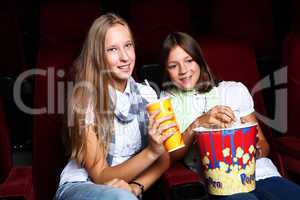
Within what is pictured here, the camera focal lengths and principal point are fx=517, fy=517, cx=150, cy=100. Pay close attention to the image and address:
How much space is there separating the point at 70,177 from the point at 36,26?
60.5 inches

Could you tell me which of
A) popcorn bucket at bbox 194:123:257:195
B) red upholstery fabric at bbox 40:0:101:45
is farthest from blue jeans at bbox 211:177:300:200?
red upholstery fabric at bbox 40:0:101:45

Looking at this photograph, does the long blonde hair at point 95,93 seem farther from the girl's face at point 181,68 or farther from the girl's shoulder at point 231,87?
the girl's shoulder at point 231,87

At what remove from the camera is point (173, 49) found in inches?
46.6

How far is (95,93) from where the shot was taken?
104cm

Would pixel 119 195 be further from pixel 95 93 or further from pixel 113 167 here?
pixel 95 93

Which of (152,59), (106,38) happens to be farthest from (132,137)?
(152,59)

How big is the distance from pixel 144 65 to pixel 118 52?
356 mm

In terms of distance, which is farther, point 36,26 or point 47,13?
point 36,26

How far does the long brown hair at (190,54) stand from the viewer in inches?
46.6

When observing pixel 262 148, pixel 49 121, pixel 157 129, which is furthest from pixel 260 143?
pixel 49 121

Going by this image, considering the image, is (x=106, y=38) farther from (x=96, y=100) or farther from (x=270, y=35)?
(x=270, y=35)

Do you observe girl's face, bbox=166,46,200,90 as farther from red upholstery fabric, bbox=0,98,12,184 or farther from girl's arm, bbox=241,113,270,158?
red upholstery fabric, bbox=0,98,12,184

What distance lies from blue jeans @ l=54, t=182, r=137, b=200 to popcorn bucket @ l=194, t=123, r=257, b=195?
0.49ft

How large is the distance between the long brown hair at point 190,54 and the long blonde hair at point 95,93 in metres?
0.16
